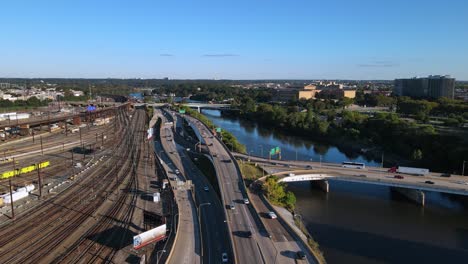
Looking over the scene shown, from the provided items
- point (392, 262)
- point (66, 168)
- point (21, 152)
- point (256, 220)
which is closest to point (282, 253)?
point (256, 220)

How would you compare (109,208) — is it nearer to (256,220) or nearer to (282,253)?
(256,220)

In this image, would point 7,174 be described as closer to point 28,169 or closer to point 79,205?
point 28,169

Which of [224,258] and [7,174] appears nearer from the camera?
[224,258]

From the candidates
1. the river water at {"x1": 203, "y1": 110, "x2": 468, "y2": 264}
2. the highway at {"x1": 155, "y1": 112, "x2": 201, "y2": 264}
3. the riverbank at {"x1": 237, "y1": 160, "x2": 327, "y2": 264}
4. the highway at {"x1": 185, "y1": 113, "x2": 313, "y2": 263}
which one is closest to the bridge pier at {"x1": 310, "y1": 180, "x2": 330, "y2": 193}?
the river water at {"x1": 203, "y1": 110, "x2": 468, "y2": 264}

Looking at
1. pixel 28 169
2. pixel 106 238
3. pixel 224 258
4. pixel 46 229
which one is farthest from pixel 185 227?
pixel 28 169

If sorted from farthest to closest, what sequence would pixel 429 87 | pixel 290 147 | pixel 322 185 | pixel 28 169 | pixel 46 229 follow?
pixel 429 87
pixel 290 147
pixel 28 169
pixel 322 185
pixel 46 229

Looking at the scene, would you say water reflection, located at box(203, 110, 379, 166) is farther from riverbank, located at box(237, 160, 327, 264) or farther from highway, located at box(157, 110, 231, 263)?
highway, located at box(157, 110, 231, 263)
